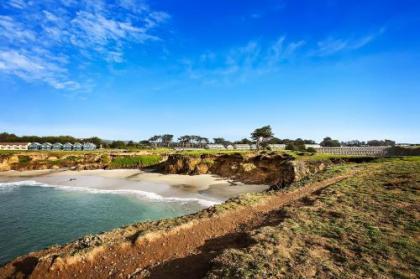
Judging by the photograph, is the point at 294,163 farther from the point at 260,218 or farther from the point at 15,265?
the point at 15,265

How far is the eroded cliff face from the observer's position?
3425 centimetres

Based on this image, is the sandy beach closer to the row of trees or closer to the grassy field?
the grassy field

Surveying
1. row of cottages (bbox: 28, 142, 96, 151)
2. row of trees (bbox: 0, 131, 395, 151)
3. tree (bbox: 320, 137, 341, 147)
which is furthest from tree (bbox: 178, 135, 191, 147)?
tree (bbox: 320, 137, 341, 147)

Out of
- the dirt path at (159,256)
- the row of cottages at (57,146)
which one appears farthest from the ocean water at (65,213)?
the row of cottages at (57,146)

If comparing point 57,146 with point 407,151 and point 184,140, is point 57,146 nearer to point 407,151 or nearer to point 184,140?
point 184,140

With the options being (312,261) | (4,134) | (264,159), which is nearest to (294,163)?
(264,159)

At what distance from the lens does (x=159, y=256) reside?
34.4 ft

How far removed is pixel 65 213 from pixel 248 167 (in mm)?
28716

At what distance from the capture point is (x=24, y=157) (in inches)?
2628

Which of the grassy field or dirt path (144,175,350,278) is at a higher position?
the grassy field

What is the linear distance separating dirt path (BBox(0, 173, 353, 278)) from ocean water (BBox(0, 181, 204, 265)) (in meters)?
6.18

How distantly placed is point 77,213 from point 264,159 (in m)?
29.0

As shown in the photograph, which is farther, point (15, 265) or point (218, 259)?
point (15, 265)

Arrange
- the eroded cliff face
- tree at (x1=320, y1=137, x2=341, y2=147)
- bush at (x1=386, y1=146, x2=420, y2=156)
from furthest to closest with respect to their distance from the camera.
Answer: tree at (x1=320, y1=137, x2=341, y2=147) → bush at (x1=386, y1=146, x2=420, y2=156) → the eroded cliff face
